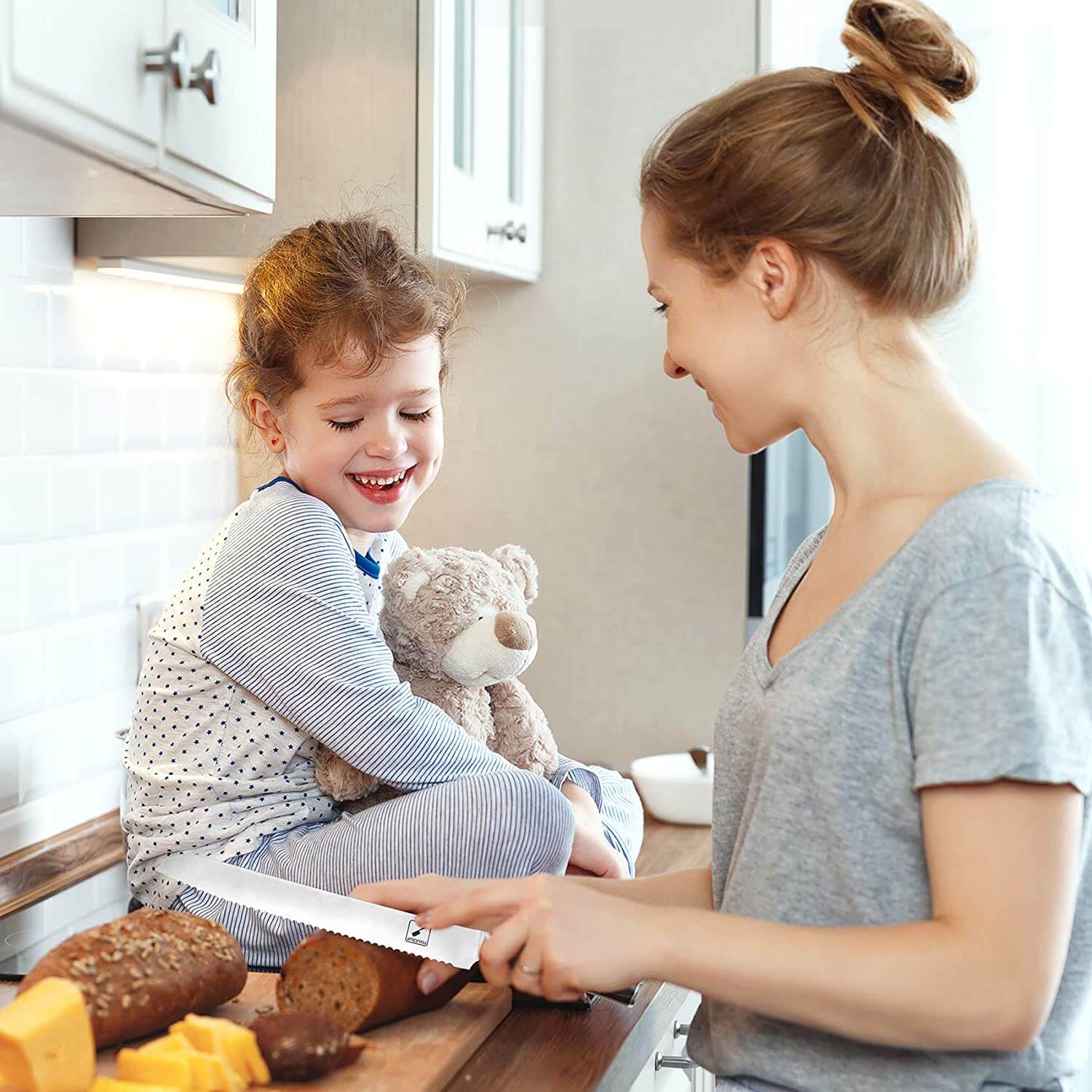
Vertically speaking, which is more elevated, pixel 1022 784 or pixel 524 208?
pixel 524 208

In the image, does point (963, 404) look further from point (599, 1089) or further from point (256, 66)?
point (256, 66)

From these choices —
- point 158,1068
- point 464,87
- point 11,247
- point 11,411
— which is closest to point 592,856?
point 158,1068

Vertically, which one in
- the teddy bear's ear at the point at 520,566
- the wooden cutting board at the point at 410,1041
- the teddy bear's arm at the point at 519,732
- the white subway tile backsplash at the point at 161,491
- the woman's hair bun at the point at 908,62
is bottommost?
the wooden cutting board at the point at 410,1041

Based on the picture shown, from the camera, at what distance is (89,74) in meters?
0.86

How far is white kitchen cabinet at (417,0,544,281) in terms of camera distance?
159cm

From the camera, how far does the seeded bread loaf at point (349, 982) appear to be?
0.92 m

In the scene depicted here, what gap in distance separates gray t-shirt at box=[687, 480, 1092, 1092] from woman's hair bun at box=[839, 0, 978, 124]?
27 centimetres

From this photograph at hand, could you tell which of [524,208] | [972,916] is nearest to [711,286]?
[972,916]

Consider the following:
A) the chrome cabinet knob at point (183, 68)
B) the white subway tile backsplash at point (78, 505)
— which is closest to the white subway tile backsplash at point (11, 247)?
the white subway tile backsplash at point (78, 505)

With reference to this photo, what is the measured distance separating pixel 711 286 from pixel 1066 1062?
54 cm

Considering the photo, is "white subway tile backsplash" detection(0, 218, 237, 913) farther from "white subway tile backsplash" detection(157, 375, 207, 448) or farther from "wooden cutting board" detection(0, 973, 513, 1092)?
"wooden cutting board" detection(0, 973, 513, 1092)

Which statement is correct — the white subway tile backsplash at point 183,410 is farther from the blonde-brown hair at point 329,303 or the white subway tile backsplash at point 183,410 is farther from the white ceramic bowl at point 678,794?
the white ceramic bowl at point 678,794

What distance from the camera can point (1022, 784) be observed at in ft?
2.47

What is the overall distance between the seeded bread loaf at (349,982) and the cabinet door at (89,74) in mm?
546
